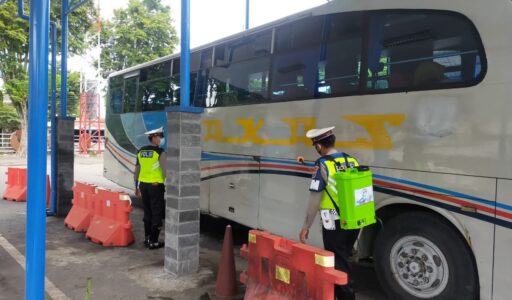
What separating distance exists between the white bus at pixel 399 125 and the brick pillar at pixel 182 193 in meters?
1.16

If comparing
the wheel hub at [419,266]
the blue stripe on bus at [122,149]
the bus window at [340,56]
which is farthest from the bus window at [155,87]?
the wheel hub at [419,266]

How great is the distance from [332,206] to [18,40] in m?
21.9

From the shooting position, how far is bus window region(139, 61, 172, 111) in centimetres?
873

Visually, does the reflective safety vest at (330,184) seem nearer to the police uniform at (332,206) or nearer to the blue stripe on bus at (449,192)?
the police uniform at (332,206)

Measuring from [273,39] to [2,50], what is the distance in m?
20.4

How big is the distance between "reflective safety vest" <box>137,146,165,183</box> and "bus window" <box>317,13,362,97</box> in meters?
2.66

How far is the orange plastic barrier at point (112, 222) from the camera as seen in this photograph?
666cm

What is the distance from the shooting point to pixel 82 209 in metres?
7.80

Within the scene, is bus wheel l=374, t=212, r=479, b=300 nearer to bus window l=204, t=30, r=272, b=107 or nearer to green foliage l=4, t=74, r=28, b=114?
bus window l=204, t=30, r=272, b=107

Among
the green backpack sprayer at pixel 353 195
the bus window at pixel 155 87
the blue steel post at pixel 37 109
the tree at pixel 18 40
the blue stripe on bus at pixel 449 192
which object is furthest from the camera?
the tree at pixel 18 40

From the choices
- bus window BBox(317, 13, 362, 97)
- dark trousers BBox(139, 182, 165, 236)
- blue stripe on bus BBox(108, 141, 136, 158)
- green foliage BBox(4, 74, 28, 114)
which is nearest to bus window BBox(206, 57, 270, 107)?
bus window BBox(317, 13, 362, 97)

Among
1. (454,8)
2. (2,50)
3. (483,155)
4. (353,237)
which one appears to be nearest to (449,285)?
(353,237)

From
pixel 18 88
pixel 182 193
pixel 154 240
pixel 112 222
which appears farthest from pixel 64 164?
pixel 18 88

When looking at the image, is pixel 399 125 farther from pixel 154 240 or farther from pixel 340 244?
pixel 154 240
